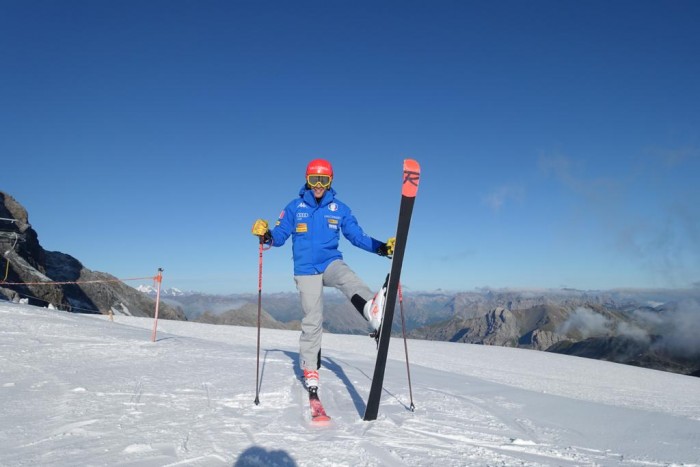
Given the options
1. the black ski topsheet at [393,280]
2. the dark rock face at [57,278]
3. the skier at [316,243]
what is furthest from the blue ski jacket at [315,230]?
the dark rock face at [57,278]

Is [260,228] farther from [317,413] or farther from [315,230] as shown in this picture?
[317,413]

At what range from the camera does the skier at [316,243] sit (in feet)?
16.6

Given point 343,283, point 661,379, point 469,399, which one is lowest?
point 661,379

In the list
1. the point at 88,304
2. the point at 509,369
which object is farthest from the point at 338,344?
the point at 88,304

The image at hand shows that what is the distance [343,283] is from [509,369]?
931 cm

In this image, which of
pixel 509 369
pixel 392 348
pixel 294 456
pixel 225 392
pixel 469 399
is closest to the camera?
pixel 294 456

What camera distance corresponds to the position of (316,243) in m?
5.18

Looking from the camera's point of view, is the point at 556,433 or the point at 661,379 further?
the point at 661,379

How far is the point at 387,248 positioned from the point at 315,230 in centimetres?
91

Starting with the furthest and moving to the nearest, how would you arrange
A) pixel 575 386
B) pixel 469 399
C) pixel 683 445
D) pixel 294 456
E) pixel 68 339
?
pixel 575 386 < pixel 68 339 < pixel 469 399 < pixel 683 445 < pixel 294 456

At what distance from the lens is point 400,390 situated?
18.7 ft

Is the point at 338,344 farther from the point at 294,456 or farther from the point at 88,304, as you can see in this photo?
the point at 88,304

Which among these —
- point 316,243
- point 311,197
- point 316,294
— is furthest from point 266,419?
point 311,197

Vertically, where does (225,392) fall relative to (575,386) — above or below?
above
